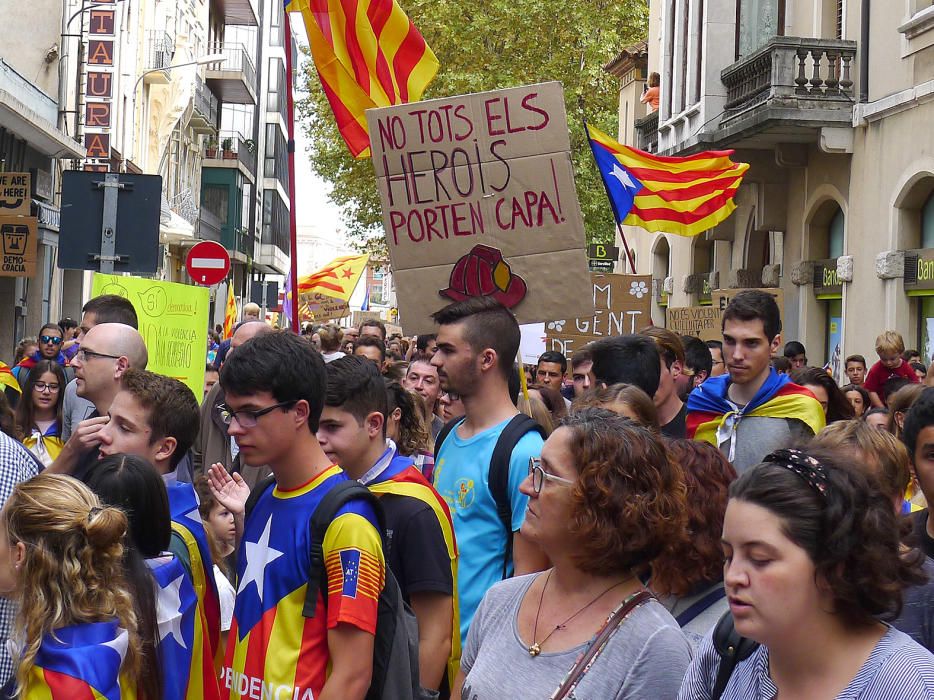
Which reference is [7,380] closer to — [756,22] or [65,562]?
[65,562]

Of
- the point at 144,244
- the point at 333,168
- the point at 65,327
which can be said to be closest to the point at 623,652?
the point at 144,244

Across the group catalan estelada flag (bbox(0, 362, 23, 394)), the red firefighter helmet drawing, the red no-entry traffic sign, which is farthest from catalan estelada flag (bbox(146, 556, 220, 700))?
the red no-entry traffic sign

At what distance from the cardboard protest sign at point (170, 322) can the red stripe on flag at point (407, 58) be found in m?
1.97

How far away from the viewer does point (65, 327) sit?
60.9 ft

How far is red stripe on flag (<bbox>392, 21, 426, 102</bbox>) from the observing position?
9.16 metres

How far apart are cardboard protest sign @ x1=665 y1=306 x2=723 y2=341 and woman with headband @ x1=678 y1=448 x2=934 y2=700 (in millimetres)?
11266

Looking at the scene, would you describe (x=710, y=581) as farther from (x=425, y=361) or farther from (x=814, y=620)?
(x=425, y=361)

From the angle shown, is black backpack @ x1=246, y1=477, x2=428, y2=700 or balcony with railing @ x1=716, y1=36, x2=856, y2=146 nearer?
black backpack @ x1=246, y1=477, x2=428, y2=700

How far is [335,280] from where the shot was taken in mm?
28969

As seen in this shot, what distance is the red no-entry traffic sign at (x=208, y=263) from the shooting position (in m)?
16.2

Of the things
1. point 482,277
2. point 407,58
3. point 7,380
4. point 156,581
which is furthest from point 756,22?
point 156,581

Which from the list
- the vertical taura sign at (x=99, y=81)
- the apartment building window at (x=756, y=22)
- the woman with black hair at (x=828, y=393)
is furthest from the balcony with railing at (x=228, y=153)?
the woman with black hair at (x=828, y=393)

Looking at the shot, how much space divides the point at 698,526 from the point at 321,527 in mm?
981

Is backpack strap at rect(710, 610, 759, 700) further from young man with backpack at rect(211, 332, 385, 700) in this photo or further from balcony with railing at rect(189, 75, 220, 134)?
balcony with railing at rect(189, 75, 220, 134)
